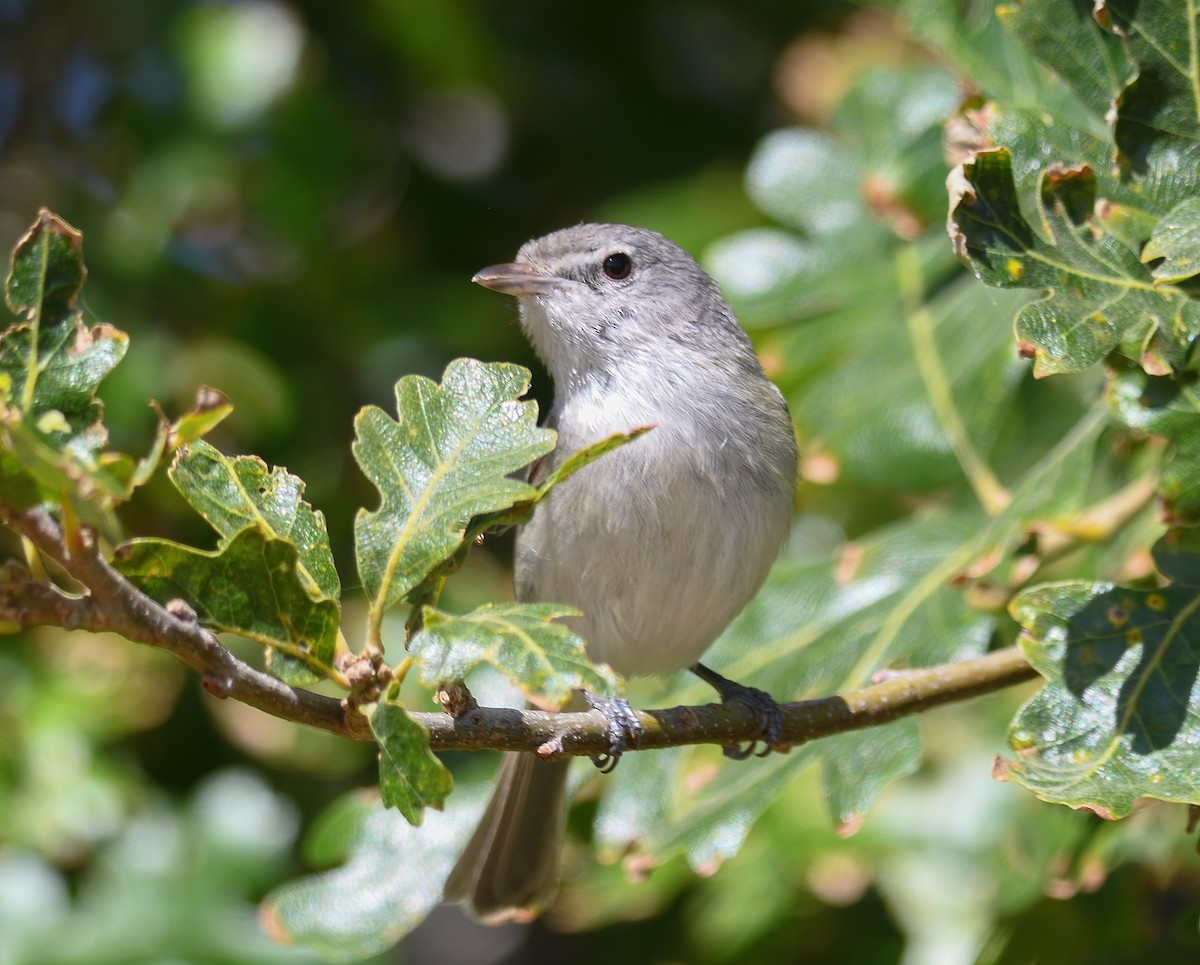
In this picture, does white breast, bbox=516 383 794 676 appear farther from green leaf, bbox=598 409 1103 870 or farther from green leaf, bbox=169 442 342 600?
green leaf, bbox=169 442 342 600

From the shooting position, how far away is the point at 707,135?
17.0 ft

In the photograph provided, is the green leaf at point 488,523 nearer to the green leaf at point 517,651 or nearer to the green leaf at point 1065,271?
the green leaf at point 517,651

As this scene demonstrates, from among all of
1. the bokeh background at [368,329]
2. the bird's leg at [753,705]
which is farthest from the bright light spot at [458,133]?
the bird's leg at [753,705]

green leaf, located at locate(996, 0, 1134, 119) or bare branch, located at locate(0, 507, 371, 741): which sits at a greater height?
green leaf, located at locate(996, 0, 1134, 119)

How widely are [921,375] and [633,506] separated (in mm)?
859

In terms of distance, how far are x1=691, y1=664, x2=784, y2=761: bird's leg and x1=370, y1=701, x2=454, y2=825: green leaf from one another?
83 cm

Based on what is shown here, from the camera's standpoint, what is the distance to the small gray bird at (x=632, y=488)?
10.1 ft

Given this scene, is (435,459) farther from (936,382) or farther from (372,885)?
(936,382)

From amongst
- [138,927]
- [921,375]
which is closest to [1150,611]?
[921,375]

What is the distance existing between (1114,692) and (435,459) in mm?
1105

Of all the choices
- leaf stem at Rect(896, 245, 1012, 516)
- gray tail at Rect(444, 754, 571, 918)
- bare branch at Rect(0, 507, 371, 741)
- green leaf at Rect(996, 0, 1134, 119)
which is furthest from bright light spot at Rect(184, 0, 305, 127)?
bare branch at Rect(0, 507, 371, 741)

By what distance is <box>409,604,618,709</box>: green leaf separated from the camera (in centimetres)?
163

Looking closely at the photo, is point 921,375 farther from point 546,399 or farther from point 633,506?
point 546,399

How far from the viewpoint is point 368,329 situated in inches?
185
